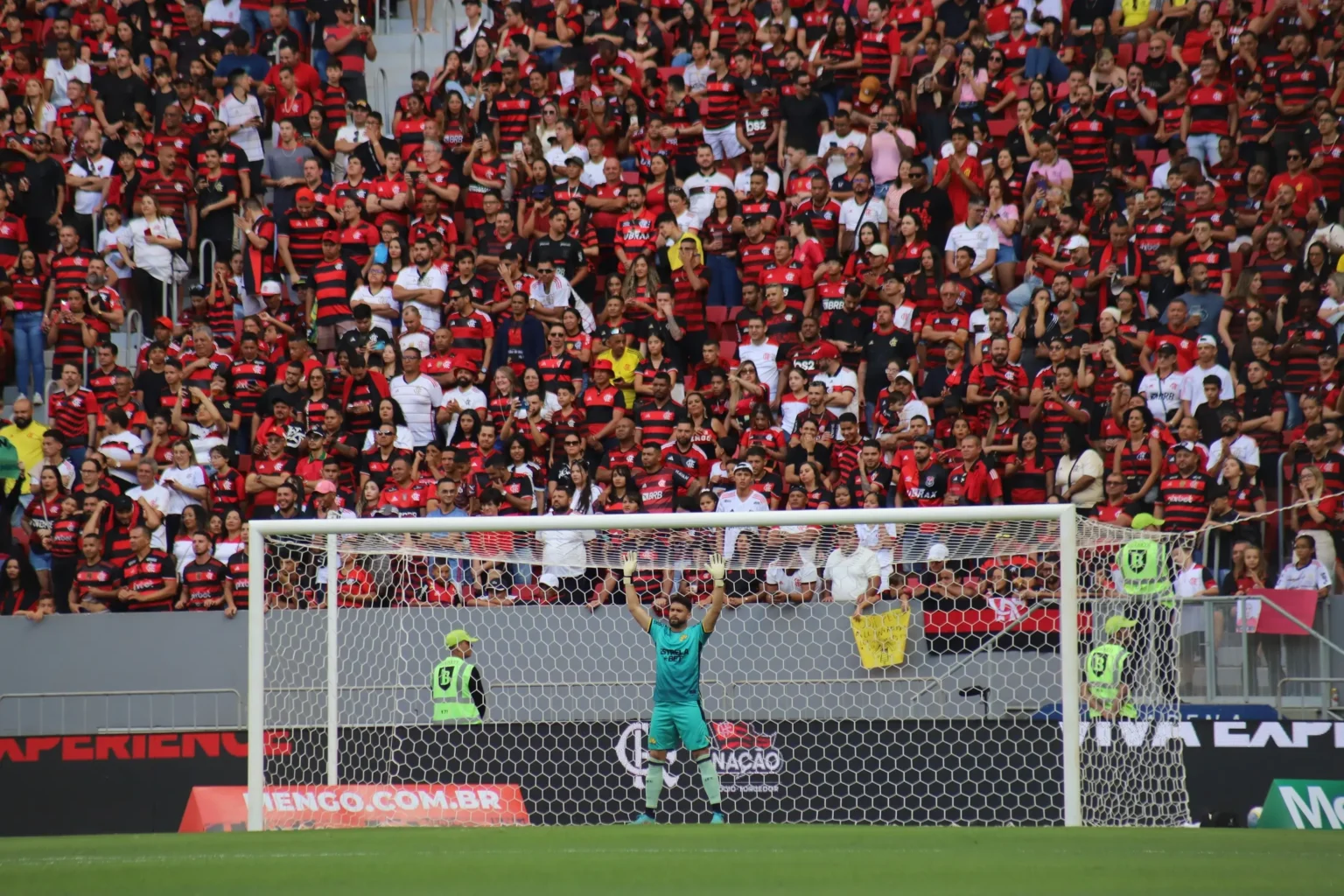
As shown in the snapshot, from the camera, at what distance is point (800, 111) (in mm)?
17172

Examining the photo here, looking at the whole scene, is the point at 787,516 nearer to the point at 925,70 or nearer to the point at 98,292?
the point at 925,70

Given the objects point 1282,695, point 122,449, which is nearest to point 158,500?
point 122,449

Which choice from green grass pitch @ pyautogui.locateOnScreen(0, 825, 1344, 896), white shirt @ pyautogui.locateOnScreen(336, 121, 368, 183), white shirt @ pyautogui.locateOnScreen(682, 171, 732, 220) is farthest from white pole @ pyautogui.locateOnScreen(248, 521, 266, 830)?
white shirt @ pyautogui.locateOnScreen(336, 121, 368, 183)

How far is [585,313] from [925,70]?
4517mm

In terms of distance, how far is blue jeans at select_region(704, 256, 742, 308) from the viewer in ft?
54.0

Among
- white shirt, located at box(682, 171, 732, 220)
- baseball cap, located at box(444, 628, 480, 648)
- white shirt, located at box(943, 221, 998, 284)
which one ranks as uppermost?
white shirt, located at box(682, 171, 732, 220)

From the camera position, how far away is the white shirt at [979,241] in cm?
1597

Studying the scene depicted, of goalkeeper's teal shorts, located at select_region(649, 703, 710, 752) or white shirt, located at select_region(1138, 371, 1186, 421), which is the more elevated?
white shirt, located at select_region(1138, 371, 1186, 421)

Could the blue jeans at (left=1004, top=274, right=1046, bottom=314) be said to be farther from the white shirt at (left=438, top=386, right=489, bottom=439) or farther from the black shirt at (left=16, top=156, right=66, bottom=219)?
the black shirt at (left=16, top=156, right=66, bottom=219)

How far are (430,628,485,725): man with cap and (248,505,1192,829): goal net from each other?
16 millimetres

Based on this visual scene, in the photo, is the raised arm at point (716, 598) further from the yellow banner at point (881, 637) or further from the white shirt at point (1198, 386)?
the white shirt at point (1198, 386)

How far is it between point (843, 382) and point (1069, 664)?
574 centimetres

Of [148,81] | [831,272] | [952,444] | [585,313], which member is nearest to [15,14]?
[148,81]

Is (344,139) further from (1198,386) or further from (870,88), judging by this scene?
(1198,386)
